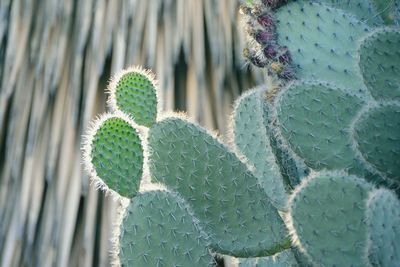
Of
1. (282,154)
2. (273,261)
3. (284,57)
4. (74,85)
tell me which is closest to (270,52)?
(284,57)

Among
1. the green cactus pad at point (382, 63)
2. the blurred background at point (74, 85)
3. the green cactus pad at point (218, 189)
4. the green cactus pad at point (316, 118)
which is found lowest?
the green cactus pad at point (218, 189)

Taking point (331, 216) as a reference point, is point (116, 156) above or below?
above

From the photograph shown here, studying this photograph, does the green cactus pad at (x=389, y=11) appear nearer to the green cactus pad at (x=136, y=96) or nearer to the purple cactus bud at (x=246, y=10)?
the purple cactus bud at (x=246, y=10)

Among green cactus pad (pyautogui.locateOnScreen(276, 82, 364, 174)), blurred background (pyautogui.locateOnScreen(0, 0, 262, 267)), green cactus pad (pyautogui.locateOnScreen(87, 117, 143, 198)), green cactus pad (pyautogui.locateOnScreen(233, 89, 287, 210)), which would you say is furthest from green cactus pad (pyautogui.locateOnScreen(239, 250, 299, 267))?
blurred background (pyautogui.locateOnScreen(0, 0, 262, 267))

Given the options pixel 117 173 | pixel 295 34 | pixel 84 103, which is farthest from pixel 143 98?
pixel 84 103

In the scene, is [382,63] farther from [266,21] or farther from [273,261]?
[273,261]

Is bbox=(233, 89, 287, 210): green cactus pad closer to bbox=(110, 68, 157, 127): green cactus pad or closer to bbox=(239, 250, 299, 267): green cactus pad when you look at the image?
bbox=(239, 250, 299, 267): green cactus pad

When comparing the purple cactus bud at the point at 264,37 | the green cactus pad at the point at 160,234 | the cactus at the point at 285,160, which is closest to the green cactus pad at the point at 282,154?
the cactus at the point at 285,160
